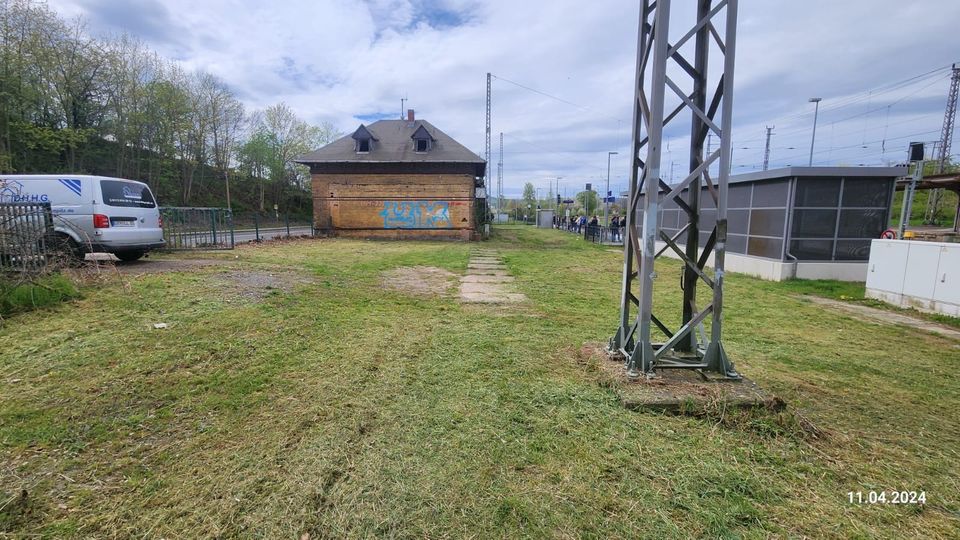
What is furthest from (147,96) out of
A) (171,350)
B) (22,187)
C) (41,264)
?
(171,350)

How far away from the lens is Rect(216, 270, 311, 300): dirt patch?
6.58 meters

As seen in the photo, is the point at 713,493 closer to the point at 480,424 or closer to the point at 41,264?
the point at 480,424

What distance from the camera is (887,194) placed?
11039 mm

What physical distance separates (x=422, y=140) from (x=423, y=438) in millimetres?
23006

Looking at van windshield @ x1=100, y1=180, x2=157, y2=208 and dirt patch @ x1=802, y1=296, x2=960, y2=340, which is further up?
van windshield @ x1=100, y1=180, x2=157, y2=208

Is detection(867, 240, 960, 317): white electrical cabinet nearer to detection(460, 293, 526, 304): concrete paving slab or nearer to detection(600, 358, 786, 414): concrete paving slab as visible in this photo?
detection(600, 358, 786, 414): concrete paving slab

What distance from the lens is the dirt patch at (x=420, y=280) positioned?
8070 millimetres

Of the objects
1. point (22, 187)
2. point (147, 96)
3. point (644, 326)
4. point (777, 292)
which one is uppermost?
point (147, 96)

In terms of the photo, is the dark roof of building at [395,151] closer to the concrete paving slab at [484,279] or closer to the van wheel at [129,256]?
the concrete paving slab at [484,279]

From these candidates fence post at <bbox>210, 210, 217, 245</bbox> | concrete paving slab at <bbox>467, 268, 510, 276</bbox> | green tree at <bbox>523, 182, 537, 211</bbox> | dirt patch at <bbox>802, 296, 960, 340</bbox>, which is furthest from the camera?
green tree at <bbox>523, 182, 537, 211</bbox>

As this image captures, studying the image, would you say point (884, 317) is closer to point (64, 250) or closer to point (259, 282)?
point (259, 282)

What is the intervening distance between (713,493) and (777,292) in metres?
9.20

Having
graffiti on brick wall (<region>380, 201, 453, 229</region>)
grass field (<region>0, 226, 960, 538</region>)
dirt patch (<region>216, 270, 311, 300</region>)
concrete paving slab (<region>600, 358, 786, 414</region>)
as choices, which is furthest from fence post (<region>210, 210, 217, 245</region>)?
concrete paving slab (<region>600, 358, 786, 414</region>)

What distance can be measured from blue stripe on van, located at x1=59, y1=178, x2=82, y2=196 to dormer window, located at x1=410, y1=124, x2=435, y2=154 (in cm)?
1701
